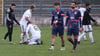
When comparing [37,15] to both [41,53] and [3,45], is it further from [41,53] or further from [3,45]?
[41,53]

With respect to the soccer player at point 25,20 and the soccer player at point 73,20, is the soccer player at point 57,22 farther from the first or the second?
the soccer player at point 25,20

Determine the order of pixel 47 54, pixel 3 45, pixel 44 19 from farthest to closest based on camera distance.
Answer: pixel 44 19, pixel 3 45, pixel 47 54

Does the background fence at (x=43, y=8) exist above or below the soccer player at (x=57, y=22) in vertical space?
below

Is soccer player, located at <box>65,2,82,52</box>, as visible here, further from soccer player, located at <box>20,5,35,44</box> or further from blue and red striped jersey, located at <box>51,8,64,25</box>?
soccer player, located at <box>20,5,35,44</box>

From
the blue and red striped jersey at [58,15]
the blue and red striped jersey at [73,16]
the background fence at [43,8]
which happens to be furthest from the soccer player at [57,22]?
the background fence at [43,8]

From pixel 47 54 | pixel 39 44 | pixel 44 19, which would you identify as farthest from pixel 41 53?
pixel 44 19

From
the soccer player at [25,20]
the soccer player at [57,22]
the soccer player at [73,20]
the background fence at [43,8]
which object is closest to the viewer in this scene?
the soccer player at [73,20]

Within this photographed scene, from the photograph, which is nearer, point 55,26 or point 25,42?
point 55,26

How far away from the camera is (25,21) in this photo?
17.9 meters

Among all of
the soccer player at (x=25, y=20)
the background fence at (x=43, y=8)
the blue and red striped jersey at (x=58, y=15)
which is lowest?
the background fence at (x=43, y=8)

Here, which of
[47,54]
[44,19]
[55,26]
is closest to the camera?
[47,54]

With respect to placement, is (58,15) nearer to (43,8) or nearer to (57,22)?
(57,22)

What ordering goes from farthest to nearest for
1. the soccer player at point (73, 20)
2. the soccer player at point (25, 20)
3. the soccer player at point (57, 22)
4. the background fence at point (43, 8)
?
Result: the background fence at point (43, 8) < the soccer player at point (25, 20) < the soccer player at point (57, 22) < the soccer player at point (73, 20)

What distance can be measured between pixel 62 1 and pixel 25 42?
15465 millimetres
